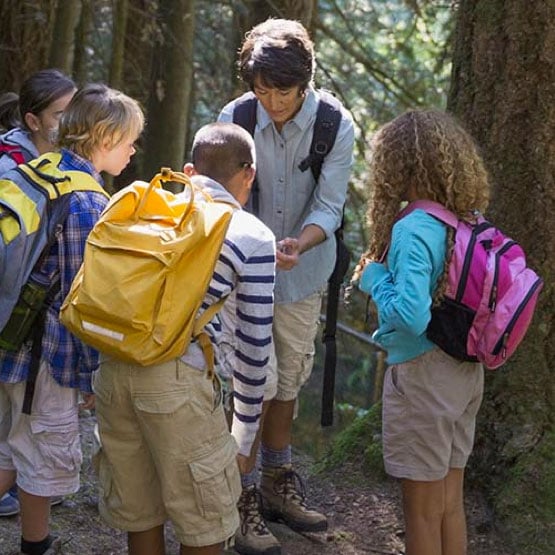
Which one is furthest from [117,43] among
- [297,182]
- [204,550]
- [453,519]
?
[204,550]

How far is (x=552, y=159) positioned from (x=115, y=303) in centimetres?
231

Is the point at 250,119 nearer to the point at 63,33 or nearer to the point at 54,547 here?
the point at 54,547

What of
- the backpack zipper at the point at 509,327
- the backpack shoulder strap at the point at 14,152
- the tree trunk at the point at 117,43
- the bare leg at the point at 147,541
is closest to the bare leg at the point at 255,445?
the bare leg at the point at 147,541

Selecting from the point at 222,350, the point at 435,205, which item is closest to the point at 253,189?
the point at 222,350

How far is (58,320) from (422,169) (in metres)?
1.42

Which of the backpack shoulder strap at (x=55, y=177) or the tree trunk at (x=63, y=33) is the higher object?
the tree trunk at (x=63, y=33)

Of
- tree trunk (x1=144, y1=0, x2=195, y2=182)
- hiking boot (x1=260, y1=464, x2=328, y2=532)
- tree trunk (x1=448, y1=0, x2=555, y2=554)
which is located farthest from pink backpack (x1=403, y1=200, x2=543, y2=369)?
tree trunk (x1=144, y1=0, x2=195, y2=182)

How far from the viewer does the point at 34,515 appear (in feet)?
12.8

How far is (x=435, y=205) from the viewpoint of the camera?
3621 mm

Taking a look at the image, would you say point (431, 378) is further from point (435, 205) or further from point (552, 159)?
point (552, 159)

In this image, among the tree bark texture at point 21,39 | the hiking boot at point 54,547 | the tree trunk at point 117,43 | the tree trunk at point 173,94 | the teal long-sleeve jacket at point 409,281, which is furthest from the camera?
the tree trunk at point 173,94

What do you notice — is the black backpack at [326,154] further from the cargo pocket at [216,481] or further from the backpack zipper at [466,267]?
the cargo pocket at [216,481]

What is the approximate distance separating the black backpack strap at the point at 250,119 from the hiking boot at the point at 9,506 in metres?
1.69

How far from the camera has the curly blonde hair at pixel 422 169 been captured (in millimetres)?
3623
